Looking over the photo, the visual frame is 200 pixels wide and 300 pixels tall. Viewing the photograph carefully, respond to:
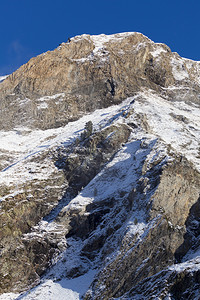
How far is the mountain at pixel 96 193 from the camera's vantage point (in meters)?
60.4

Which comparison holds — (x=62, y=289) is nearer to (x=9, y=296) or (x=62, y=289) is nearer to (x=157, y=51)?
(x=9, y=296)

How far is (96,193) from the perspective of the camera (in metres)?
76.2

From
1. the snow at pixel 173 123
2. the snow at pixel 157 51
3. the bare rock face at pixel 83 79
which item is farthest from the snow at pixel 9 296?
the snow at pixel 157 51

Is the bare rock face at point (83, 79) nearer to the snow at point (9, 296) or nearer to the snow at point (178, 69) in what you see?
the snow at point (178, 69)

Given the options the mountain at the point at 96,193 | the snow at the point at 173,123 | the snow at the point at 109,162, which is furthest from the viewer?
the snow at the point at 173,123

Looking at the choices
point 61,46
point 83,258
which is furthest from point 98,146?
point 61,46

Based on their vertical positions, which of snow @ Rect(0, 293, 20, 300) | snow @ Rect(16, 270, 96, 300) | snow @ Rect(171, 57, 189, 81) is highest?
snow @ Rect(171, 57, 189, 81)

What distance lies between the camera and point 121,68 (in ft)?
449

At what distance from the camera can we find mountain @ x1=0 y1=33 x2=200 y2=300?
60.4 meters

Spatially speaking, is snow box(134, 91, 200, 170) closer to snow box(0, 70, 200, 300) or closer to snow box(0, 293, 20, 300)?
snow box(0, 70, 200, 300)

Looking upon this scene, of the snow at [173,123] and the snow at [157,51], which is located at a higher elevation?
the snow at [157,51]

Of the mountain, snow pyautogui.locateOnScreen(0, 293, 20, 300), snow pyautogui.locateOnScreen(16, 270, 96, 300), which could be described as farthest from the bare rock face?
snow pyautogui.locateOnScreen(16, 270, 96, 300)

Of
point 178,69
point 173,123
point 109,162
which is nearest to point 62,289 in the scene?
point 109,162

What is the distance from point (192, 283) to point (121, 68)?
98614 millimetres
